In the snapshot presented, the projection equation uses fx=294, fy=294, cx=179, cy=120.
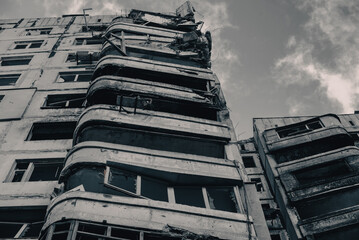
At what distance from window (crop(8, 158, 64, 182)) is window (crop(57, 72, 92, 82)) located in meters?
7.73

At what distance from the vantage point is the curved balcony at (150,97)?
13.7 meters

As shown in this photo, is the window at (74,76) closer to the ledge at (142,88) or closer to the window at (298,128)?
the ledge at (142,88)

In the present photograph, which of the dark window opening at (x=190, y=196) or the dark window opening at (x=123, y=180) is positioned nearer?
the dark window opening at (x=123, y=180)

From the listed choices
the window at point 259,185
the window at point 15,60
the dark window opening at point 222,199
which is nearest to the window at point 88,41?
the window at point 15,60

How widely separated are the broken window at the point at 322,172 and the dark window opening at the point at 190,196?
1129cm

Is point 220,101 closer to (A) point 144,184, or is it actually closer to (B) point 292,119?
(A) point 144,184

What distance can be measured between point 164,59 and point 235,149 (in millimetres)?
8344

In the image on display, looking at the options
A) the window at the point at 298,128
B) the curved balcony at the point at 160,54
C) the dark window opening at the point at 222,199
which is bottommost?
the dark window opening at the point at 222,199

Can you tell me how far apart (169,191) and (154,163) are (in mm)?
1139

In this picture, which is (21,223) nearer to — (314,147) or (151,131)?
(151,131)

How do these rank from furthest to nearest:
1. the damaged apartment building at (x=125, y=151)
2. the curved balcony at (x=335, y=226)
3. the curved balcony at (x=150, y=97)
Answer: the curved balcony at (x=335, y=226) < the curved balcony at (x=150, y=97) < the damaged apartment building at (x=125, y=151)

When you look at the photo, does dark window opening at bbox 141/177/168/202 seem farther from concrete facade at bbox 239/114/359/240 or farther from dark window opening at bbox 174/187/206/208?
concrete facade at bbox 239/114/359/240

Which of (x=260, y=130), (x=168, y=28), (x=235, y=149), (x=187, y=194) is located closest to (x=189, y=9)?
(x=168, y=28)

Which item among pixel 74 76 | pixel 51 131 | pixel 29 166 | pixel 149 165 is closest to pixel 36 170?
pixel 29 166
